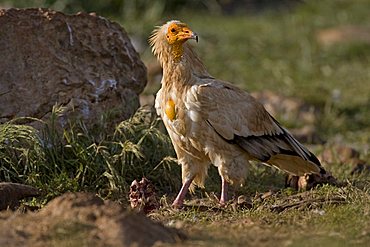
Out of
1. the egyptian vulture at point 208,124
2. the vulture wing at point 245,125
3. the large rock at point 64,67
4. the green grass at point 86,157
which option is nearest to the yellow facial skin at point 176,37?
the egyptian vulture at point 208,124

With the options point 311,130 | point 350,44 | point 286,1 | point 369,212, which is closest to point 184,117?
point 369,212

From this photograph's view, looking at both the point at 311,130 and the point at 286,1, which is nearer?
the point at 311,130

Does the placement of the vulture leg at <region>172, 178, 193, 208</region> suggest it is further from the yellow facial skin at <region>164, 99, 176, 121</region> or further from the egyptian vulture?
the yellow facial skin at <region>164, 99, 176, 121</region>

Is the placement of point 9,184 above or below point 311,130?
above

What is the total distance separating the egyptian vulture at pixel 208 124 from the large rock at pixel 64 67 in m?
1.00

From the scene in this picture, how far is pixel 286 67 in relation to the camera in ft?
48.2

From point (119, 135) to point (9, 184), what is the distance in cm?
144

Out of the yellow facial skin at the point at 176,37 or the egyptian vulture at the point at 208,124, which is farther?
the yellow facial skin at the point at 176,37

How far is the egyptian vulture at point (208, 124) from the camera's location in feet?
24.1

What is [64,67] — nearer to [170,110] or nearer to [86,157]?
[86,157]

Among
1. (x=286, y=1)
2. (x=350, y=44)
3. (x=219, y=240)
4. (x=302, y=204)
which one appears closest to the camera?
(x=219, y=240)

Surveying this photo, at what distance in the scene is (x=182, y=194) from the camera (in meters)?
7.67

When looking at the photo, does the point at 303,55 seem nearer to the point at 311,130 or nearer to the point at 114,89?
the point at 311,130

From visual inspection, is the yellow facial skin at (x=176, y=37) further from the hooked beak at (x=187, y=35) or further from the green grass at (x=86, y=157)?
the green grass at (x=86, y=157)
